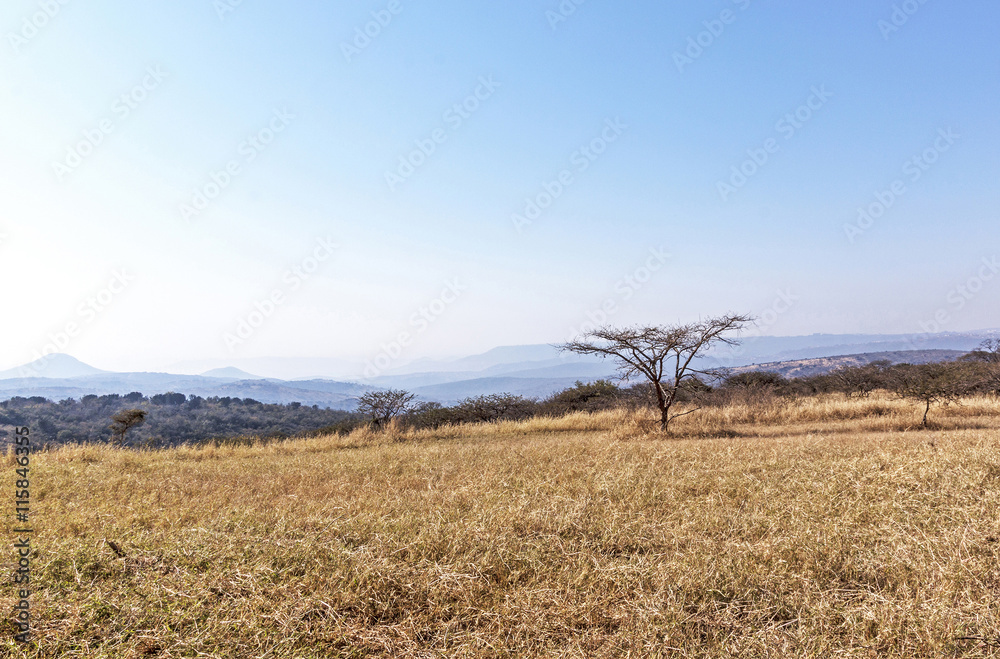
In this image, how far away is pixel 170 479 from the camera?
8570mm

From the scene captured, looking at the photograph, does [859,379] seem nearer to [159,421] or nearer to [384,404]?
[384,404]

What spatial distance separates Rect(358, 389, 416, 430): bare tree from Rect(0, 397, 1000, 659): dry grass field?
1782 cm

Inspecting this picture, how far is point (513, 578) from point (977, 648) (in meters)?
3.42

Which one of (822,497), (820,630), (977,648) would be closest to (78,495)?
(820,630)

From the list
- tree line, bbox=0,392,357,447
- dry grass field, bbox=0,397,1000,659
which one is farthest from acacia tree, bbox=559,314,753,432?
tree line, bbox=0,392,357,447

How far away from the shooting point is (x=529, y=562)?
15.4 feet

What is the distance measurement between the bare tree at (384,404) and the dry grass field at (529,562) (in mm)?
17825

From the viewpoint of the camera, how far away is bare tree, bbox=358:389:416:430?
2673 cm

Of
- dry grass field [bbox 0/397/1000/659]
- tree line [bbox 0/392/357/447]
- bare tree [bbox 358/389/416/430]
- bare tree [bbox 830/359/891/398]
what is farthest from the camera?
tree line [bbox 0/392/357/447]

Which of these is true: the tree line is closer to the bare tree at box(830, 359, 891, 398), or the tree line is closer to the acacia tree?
the acacia tree

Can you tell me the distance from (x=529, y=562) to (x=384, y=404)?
923 inches

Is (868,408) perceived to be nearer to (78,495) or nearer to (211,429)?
(78,495)

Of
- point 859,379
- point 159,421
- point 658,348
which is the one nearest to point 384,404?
point 658,348

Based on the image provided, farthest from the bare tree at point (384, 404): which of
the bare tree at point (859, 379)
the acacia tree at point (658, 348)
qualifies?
the bare tree at point (859, 379)
